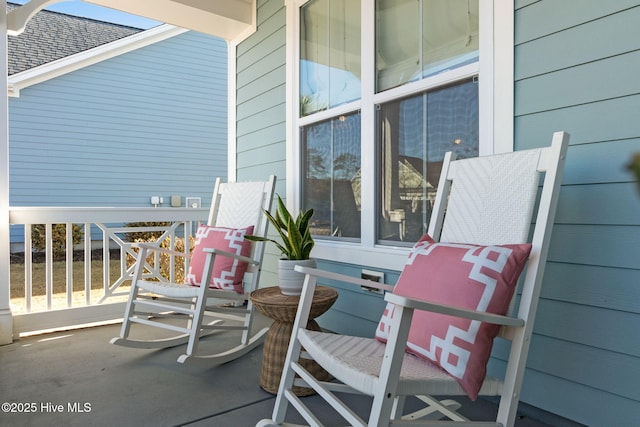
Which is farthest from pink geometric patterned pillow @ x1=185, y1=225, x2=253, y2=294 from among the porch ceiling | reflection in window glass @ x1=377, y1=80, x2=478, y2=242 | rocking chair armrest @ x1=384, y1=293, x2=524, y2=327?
the porch ceiling

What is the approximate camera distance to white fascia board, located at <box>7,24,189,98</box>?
6902 mm

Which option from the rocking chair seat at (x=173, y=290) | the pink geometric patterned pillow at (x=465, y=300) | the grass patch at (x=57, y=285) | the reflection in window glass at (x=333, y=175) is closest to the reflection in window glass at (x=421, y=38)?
the reflection in window glass at (x=333, y=175)

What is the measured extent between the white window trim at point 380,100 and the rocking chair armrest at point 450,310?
843 millimetres

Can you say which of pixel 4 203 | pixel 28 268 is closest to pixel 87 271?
pixel 28 268

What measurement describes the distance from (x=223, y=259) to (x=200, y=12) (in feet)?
6.81

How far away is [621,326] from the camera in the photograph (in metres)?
1.55

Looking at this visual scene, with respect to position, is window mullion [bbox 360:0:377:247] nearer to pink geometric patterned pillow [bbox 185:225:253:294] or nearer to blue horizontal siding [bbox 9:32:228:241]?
pink geometric patterned pillow [bbox 185:225:253:294]

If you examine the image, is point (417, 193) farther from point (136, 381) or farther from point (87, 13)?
point (87, 13)

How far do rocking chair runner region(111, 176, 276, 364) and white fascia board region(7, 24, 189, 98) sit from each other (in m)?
5.57

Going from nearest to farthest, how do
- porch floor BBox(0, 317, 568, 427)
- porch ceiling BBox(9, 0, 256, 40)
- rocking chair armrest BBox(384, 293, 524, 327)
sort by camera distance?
1. rocking chair armrest BBox(384, 293, 524, 327)
2. porch floor BBox(0, 317, 568, 427)
3. porch ceiling BBox(9, 0, 256, 40)

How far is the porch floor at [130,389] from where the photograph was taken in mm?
1863

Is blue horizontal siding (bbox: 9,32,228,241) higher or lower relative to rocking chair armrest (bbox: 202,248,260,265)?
higher

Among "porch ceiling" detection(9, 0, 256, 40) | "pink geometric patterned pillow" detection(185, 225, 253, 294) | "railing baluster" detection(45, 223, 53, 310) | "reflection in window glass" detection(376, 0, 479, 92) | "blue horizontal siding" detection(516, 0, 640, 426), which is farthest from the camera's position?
"porch ceiling" detection(9, 0, 256, 40)

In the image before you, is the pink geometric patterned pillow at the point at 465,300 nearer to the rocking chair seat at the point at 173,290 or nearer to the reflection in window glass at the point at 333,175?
the reflection in window glass at the point at 333,175
